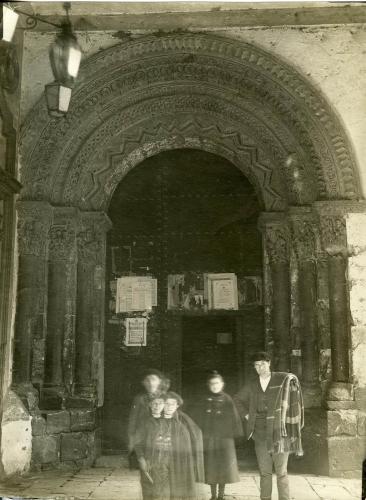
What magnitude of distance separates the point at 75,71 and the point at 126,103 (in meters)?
0.90

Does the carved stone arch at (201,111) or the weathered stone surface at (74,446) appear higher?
the carved stone arch at (201,111)

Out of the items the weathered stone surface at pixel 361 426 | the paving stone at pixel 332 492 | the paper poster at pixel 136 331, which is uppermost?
the paper poster at pixel 136 331

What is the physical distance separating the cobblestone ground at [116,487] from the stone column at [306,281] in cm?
95

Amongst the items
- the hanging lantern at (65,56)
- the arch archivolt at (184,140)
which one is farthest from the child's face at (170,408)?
the hanging lantern at (65,56)

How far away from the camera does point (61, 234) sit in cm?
525

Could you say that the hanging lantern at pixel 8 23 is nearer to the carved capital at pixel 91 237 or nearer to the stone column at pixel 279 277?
the carved capital at pixel 91 237

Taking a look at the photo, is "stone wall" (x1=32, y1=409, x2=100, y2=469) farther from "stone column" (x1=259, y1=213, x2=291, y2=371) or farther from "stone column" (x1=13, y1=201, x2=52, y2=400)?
"stone column" (x1=259, y1=213, x2=291, y2=371)

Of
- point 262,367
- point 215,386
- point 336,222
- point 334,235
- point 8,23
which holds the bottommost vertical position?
point 215,386

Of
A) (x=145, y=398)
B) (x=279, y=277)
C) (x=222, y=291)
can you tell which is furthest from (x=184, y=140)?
(x=145, y=398)

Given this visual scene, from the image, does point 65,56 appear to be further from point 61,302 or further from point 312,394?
point 312,394

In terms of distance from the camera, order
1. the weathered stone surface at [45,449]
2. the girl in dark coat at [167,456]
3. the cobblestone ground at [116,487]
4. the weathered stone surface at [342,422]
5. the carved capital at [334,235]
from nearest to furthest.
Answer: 1. the girl in dark coat at [167,456]
2. the cobblestone ground at [116,487]
3. the weathered stone surface at [342,422]
4. the weathered stone surface at [45,449]
5. the carved capital at [334,235]

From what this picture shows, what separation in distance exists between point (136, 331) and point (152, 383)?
0.62m

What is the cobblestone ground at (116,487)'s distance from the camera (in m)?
4.26

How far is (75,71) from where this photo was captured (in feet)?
15.3
